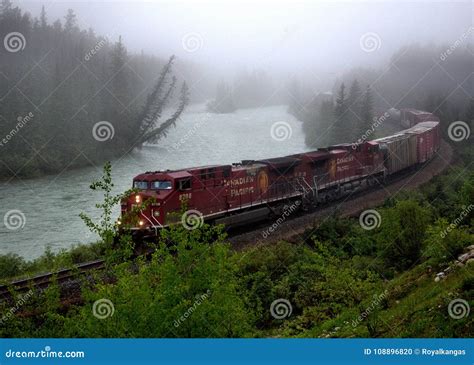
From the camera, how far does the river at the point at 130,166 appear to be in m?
24.0

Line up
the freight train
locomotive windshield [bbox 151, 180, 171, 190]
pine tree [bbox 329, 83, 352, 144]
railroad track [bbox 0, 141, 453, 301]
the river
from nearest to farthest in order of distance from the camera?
railroad track [bbox 0, 141, 453, 301] → the freight train → locomotive windshield [bbox 151, 180, 171, 190] → the river → pine tree [bbox 329, 83, 352, 144]

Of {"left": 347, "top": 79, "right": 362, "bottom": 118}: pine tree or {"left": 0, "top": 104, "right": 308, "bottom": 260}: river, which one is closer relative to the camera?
{"left": 0, "top": 104, "right": 308, "bottom": 260}: river

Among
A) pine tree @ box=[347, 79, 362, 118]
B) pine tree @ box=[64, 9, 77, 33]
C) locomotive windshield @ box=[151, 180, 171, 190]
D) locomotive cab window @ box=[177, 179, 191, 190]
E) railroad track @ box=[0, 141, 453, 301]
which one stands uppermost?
pine tree @ box=[64, 9, 77, 33]

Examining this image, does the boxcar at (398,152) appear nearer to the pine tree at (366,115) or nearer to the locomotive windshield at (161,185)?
the pine tree at (366,115)

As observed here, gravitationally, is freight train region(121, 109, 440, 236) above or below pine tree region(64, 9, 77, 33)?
below

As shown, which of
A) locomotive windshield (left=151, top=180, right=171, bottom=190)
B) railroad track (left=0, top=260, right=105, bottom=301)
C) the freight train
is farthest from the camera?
locomotive windshield (left=151, top=180, right=171, bottom=190)

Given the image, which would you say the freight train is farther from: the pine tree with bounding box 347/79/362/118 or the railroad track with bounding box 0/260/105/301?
the pine tree with bounding box 347/79/362/118

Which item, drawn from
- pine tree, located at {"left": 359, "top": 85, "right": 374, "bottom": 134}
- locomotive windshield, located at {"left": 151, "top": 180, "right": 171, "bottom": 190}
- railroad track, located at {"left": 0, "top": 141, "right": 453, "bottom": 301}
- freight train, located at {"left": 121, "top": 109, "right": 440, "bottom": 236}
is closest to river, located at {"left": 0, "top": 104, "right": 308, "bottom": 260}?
locomotive windshield, located at {"left": 151, "top": 180, "right": 171, "bottom": 190}

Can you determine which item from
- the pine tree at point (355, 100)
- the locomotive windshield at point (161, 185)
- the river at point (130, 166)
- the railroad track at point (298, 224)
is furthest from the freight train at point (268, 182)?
the pine tree at point (355, 100)

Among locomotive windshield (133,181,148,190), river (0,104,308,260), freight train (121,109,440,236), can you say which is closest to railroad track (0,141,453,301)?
freight train (121,109,440,236)

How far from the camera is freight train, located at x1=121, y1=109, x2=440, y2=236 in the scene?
720 inches

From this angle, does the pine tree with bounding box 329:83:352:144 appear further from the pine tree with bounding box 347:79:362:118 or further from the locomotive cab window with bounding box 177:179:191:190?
the locomotive cab window with bounding box 177:179:191:190

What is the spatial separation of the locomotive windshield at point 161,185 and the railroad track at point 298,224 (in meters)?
3.41

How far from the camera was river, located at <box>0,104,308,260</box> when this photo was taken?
78.8 ft
